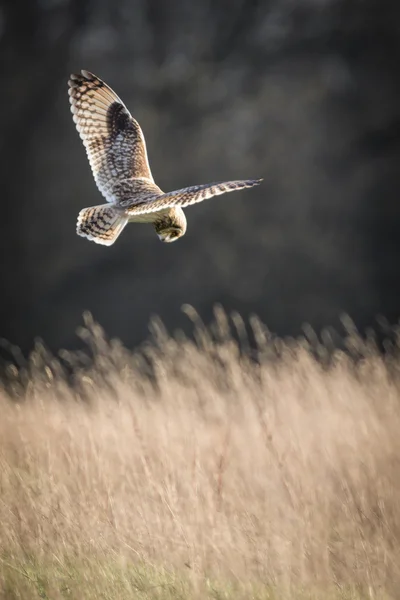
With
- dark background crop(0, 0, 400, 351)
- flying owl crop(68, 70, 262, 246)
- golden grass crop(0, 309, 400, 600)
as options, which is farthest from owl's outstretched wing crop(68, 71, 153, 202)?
dark background crop(0, 0, 400, 351)

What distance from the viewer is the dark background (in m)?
14.1

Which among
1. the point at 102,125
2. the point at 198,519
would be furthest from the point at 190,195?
the point at 102,125

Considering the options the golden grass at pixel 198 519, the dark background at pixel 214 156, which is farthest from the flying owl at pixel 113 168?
the dark background at pixel 214 156

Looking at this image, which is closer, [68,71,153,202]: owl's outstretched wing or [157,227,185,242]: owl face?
[157,227,185,242]: owl face

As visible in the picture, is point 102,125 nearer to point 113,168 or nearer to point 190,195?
point 113,168

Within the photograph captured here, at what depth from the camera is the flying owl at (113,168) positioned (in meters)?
3.25

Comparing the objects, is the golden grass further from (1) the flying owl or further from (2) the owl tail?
(1) the flying owl

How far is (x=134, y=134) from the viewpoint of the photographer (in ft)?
14.1

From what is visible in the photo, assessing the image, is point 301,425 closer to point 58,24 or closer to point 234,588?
point 234,588

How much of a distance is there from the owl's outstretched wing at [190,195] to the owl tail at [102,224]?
0.37 ft

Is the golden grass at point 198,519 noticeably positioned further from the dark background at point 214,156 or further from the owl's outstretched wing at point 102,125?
the dark background at point 214,156

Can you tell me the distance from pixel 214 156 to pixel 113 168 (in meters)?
11.1

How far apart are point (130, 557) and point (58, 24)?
13332mm

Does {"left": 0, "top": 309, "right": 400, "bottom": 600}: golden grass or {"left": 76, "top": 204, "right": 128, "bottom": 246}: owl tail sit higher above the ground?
{"left": 76, "top": 204, "right": 128, "bottom": 246}: owl tail
